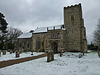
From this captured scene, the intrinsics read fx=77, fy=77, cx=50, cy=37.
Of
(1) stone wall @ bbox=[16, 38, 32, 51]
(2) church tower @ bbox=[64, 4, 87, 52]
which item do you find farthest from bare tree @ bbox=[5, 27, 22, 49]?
(2) church tower @ bbox=[64, 4, 87, 52]

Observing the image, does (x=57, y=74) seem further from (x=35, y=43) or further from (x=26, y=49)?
(x=26, y=49)

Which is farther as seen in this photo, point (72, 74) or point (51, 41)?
point (51, 41)

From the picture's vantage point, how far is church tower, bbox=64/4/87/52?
27.4m

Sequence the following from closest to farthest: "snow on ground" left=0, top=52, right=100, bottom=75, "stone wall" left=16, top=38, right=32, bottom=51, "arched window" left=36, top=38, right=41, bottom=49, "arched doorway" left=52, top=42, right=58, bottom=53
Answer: "snow on ground" left=0, top=52, right=100, bottom=75, "arched doorway" left=52, top=42, right=58, bottom=53, "arched window" left=36, top=38, right=41, bottom=49, "stone wall" left=16, top=38, right=32, bottom=51

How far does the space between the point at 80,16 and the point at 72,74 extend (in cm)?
2703

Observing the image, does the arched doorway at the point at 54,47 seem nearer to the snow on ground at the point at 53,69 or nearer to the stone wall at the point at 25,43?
the stone wall at the point at 25,43

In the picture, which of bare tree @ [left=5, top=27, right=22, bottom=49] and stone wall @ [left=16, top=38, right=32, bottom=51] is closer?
stone wall @ [left=16, top=38, right=32, bottom=51]

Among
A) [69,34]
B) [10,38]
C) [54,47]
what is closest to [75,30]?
[69,34]

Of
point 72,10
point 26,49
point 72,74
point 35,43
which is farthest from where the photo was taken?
point 26,49

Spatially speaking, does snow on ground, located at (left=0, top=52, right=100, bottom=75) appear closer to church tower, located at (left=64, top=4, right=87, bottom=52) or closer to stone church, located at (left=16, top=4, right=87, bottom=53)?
stone church, located at (left=16, top=4, right=87, bottom=53)

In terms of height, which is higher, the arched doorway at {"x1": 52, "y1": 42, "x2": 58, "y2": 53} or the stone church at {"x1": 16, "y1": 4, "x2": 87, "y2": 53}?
the stone church at {"x1": 16, "y1": 4, "x2": 87, "y2": 53}

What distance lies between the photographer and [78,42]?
90.2ft

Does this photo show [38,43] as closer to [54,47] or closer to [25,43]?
[25,43]

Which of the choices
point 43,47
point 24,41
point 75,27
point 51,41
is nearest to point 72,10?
point 75,27
